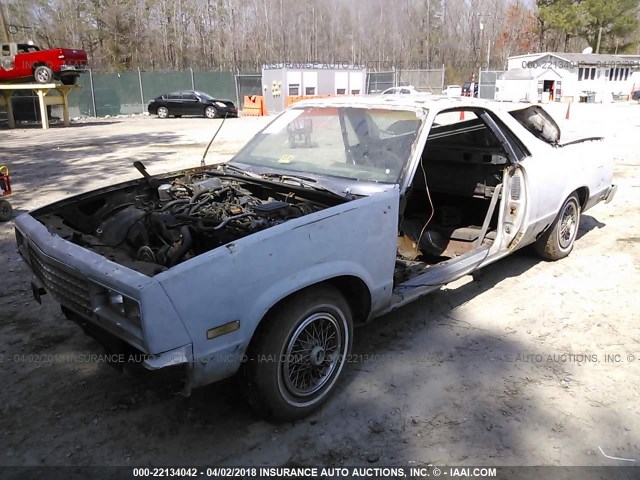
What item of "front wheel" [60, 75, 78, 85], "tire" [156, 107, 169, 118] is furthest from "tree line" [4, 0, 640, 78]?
"front wheel" [60, 75, 78, 85]

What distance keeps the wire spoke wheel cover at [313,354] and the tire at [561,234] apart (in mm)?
2918

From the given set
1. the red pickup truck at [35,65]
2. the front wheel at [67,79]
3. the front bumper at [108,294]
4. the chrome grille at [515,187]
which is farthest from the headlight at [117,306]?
the front wheel at [67,79]

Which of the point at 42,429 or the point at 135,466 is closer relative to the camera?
the point at 135,466

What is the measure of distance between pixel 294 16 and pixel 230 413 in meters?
69.1

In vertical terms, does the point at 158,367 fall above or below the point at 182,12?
below

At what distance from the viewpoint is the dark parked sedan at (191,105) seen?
2712 cm

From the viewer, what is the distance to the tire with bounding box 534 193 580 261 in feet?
16.4

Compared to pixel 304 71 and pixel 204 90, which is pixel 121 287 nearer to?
pixel 304 71

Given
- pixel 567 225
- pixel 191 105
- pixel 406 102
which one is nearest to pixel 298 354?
pixel 406 102

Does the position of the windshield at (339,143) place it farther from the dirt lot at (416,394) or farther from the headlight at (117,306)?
the headlight at (117,306)

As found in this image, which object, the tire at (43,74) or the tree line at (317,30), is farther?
the tree line at (317,30)

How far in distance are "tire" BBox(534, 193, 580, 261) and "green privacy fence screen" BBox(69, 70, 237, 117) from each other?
3073 cm

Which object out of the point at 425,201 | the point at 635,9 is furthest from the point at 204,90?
the point at 635,9

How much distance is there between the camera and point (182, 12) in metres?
56.2
